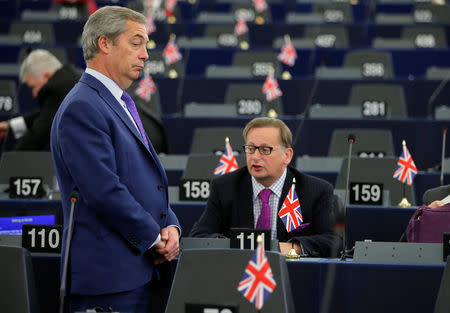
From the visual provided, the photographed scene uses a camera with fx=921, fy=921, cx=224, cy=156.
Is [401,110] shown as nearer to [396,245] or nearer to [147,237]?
[396,245]

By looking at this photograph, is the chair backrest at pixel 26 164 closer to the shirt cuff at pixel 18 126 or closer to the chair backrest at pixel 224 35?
the shirt cuff at pixel 18 126

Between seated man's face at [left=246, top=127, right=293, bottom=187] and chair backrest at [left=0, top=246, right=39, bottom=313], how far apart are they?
1271 mm

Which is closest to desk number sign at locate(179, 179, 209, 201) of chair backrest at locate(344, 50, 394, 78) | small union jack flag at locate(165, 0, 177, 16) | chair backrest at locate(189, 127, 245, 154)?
chair backrest at locate(189, 127, 245, 154)

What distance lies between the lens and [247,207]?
433 cm

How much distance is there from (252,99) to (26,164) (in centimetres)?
254

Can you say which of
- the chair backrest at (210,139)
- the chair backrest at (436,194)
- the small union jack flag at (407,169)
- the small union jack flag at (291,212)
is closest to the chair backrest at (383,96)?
the chair backrest at (210,139)

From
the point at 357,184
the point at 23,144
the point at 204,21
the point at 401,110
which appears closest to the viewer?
the point at 357,184

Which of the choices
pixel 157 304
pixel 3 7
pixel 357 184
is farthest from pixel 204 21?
Answer: pixel 157 304

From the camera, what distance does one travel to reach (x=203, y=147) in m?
7.02

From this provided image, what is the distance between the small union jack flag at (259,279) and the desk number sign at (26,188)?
9.02ft

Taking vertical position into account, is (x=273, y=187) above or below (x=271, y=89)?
below

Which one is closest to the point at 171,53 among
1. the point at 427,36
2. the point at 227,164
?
the point at 427,36

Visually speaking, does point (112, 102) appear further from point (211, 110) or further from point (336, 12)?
point (336, 12)

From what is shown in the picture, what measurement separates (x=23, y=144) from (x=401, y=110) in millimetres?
Result: 3381
